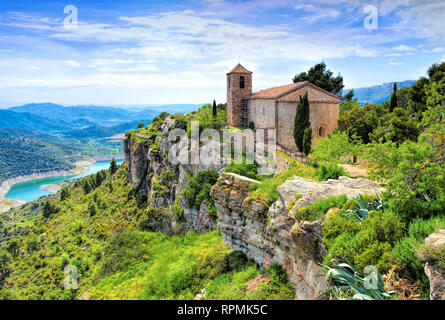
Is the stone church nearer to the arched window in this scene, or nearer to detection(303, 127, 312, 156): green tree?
detection(303, 127, 312, 156): green tree

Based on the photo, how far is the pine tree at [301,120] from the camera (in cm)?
2952

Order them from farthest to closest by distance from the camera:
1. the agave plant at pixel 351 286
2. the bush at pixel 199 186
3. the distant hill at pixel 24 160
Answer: the distant hill at pixel 24 160 < the bush at pixel 199 186 < the agave plant at pixel 351 286

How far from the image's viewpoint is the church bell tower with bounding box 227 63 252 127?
40.3m

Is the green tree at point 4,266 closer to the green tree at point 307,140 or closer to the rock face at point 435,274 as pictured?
the green tree at point 307,140

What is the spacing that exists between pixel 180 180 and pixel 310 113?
1762 cm

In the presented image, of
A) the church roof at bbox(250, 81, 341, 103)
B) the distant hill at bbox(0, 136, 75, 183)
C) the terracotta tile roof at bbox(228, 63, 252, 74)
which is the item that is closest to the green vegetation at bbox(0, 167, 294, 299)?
the church roof at bbox(250, 81, 341, 103)

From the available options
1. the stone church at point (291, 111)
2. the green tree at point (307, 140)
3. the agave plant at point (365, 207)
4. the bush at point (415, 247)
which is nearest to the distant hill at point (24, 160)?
the stone church at point (291, 111)

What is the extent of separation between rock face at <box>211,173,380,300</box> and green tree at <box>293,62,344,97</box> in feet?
129

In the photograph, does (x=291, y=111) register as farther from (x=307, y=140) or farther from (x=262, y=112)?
(x=307, y=140)

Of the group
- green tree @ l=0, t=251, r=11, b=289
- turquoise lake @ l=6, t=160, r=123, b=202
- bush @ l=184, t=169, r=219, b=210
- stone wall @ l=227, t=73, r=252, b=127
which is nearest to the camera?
bush @ l=184, t=169, r=219, b=210

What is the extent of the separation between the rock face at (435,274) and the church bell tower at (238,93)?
35.7m

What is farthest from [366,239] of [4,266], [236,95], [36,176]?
[36,176]

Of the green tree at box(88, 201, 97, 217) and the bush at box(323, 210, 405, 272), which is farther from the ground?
the bush at box(323, 210, 405, 272)

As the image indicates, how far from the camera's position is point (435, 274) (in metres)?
5.37
